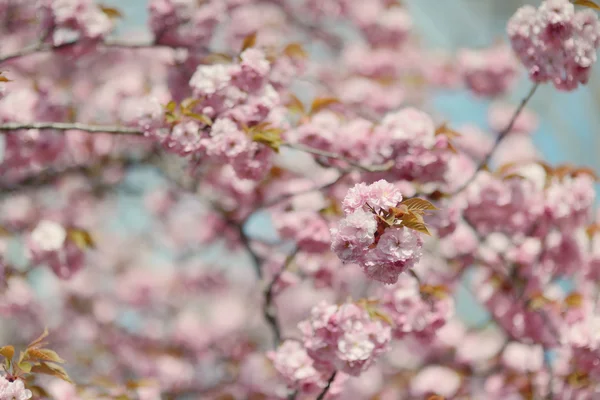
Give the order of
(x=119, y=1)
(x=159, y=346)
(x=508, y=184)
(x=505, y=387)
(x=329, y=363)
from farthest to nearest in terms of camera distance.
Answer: (x=119, y=1) → (x=159, y=346) → (x=505, y=387) → (x=508, y=184) → (x=329, y=363)

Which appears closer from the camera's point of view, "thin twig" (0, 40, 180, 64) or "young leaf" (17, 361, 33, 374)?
"young leaf" (17, 361, 33, 374)

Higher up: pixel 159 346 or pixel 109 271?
pixel 159 346

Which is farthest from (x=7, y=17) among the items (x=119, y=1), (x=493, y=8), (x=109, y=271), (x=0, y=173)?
(x=493, y=8)

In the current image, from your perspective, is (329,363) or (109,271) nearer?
(329,363)

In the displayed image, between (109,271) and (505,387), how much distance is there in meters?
4.72

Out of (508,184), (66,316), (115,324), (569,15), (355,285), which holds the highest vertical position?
(569,15)

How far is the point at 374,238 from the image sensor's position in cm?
152

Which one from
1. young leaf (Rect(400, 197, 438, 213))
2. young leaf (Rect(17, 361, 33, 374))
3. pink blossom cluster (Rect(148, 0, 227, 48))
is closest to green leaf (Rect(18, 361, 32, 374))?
young leaf (Rect(17, 361, 33, 374))

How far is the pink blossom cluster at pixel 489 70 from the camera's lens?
13.5ft

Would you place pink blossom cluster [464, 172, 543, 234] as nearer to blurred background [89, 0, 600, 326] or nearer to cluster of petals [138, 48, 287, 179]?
cluster of petals [138, 48, 287, 179]

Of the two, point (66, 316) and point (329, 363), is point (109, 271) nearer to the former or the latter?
point (66, 316)

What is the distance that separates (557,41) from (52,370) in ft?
6.33

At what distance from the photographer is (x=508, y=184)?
2625mm

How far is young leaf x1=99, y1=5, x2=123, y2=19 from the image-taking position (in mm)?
2463
